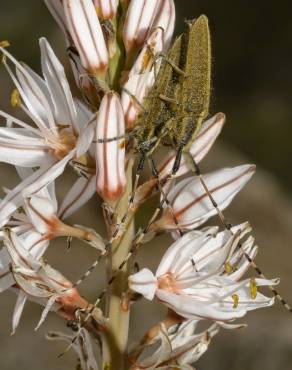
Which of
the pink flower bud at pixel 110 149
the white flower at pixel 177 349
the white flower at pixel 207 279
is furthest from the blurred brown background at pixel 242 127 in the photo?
the pink flower bud at pixel 110 149

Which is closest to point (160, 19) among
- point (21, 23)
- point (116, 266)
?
point (116, 266)

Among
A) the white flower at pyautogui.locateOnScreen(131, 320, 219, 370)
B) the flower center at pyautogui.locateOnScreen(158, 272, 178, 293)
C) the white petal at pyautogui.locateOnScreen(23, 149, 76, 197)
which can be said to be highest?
the white petal at pyautogui.locateOnScreen(23, 149, 76, 197)

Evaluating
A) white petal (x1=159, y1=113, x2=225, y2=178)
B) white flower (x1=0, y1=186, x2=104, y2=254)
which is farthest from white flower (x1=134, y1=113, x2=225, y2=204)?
white flower (x1=0, y1=186, x2=104, y2=254)

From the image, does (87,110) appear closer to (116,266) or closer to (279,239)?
(116,266)

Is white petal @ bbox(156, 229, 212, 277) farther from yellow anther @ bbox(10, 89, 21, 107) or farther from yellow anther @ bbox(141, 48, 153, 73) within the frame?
yellow anther @ bbox(10, 89, 21, 107)

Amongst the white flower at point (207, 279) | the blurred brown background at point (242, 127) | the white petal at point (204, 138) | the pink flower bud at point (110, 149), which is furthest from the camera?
the blurred brown background at point (242, 127)

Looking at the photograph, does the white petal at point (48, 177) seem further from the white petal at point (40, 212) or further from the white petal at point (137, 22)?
the white petal at point (137, 22)
